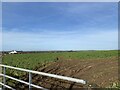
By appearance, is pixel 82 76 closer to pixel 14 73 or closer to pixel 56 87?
pixel 56 87

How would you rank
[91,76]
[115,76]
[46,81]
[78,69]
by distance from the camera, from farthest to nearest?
[78,69]
[46,81]
[91,76]
[115,76]

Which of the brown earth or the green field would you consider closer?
the brown earth

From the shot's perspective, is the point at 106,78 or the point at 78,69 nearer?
the point at 106,78

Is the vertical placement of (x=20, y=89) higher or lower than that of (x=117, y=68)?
lower

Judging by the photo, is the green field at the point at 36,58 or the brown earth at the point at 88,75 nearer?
the brown earth at the point at 88,75

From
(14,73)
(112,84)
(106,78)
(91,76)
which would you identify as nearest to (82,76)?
(91,76)

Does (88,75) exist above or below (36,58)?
above

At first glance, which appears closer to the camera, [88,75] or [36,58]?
[88,75]

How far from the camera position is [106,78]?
1243 cm

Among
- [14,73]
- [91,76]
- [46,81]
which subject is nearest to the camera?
[91,76]

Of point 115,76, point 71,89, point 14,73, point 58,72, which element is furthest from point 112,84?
point 14,73

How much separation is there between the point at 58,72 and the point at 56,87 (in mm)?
3671

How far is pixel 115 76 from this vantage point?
40.5ft

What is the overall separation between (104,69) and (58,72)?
10.8ft
